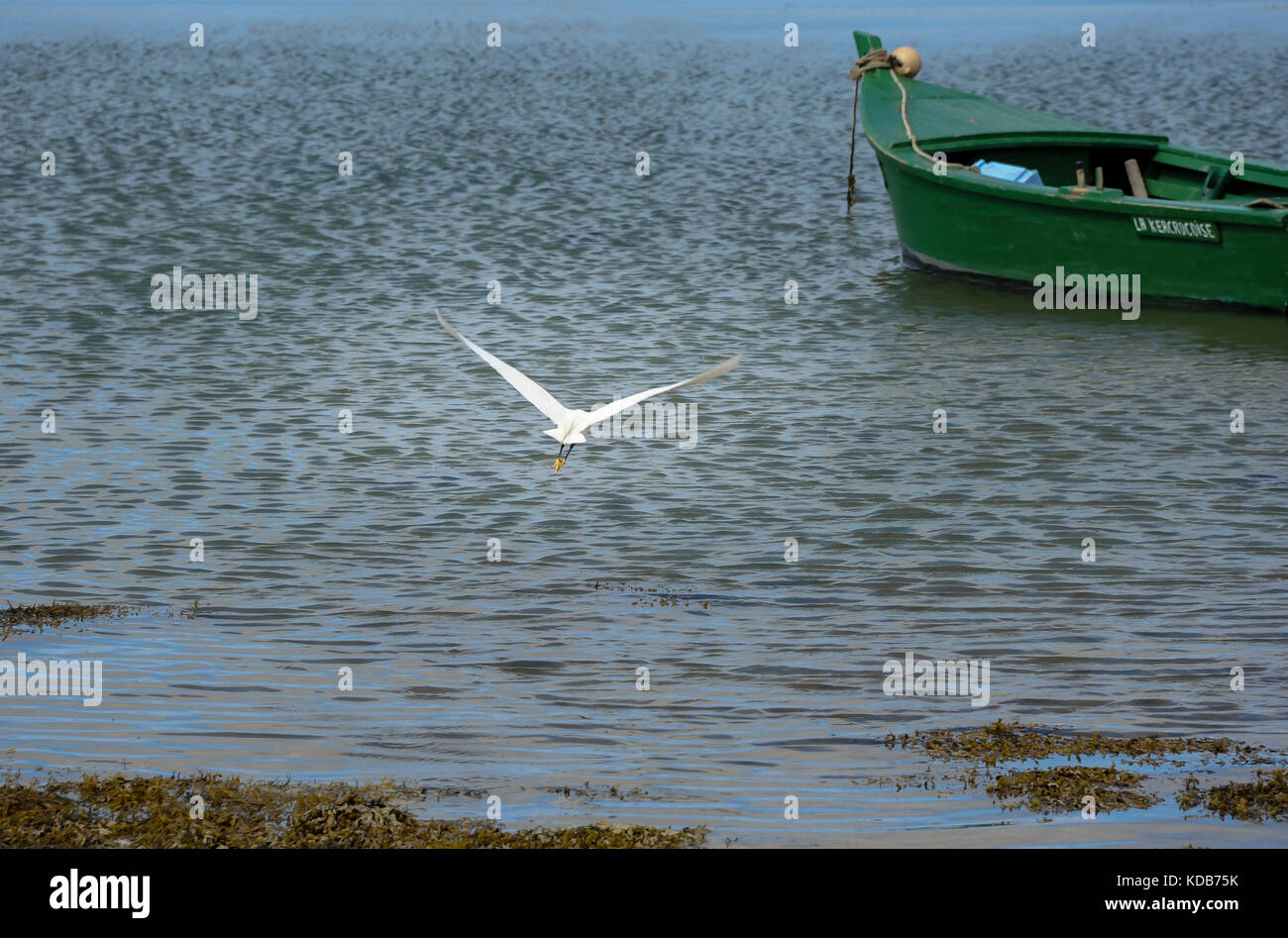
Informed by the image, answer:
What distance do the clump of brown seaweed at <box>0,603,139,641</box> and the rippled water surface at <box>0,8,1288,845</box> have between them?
0.16 m

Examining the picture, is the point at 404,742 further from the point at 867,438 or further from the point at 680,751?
the point at 867,438

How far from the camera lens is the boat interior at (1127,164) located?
20531 mm

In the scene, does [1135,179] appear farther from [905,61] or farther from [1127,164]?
[905,61]

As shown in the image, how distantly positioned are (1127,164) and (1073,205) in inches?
111

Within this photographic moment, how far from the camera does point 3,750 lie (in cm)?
744

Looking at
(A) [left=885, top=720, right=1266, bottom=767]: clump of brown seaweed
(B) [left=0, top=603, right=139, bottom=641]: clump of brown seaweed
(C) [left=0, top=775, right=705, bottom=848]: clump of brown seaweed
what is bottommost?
(C) [left=0, top=775, right=705, bottom=848]: clump of brown seaweed

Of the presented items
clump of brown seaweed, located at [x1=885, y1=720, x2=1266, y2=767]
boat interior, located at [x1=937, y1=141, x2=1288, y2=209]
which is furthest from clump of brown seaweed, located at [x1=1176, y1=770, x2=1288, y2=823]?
boat interior, located at [x1=937, y1=141, x2=1288, y2=209]

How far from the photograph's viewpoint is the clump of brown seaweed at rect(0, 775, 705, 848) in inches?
247

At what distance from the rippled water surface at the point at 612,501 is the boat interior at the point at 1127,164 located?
6.25 feet

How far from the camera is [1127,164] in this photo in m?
21.2

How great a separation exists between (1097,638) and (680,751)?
2.98 metres
